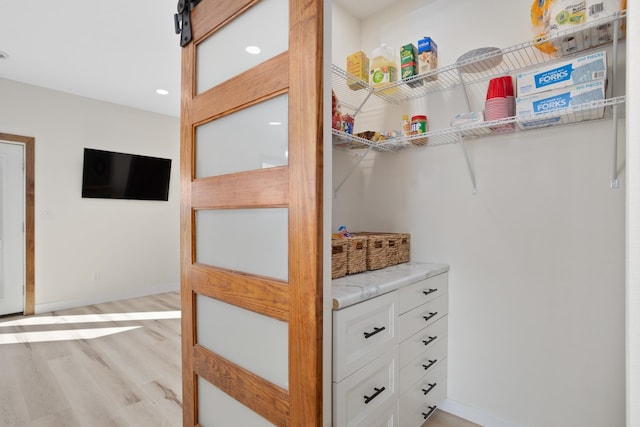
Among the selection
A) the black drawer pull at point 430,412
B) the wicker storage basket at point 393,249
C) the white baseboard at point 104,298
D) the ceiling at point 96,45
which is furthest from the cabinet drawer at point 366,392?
the white baseboard at point 104,298

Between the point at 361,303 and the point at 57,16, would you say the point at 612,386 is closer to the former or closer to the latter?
the point at 361,303

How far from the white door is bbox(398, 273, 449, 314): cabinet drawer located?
4295 millimetres

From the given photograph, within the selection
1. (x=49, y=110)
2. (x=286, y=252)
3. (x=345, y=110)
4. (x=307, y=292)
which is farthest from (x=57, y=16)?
(x=307, y=292)

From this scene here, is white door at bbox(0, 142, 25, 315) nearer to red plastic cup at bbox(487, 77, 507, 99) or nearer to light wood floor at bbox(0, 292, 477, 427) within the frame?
light wood floor at bbox(0, 292, 477, 427)

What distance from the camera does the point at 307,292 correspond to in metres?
0.96

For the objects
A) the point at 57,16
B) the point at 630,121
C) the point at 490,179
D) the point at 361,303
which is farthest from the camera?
the point at 57,16

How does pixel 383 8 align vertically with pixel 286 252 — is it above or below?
above

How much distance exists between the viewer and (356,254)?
1555mm

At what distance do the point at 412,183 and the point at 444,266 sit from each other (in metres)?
0.54

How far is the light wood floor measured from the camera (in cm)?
184

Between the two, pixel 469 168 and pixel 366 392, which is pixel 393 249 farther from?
pixel 366 392

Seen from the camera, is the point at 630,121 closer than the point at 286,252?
Yes

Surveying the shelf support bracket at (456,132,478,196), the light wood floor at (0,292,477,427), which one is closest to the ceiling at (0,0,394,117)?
the shelf support bracket at (456,132,478,196)

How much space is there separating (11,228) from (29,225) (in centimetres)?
16
